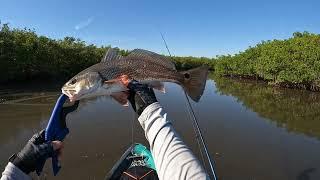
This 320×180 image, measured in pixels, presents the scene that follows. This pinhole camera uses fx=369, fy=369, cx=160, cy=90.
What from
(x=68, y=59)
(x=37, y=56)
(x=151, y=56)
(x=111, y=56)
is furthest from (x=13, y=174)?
(x=68, y=59)

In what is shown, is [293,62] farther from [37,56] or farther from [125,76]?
[125,76]

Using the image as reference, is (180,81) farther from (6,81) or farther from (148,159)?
(6,81)

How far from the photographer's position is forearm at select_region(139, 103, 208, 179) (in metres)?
1.52

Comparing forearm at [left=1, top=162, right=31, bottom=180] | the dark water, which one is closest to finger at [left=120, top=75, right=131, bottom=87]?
forearm at [left=1, top=162, right=31, bottom=180]

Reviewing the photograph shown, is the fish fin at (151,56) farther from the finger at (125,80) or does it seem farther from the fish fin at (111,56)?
the finger at (125,80)

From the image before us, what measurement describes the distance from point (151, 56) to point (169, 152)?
2.58 ft

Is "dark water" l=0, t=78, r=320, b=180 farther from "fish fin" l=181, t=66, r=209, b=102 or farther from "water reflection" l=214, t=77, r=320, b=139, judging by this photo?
"fish fin" l=181, t=66, r=209, b=102

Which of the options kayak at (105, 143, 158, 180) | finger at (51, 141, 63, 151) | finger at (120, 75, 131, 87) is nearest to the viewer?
finger at (120, 75, 131, 87)

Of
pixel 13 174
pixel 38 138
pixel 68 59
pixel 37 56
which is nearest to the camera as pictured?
pixel 13 174

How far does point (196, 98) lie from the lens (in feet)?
7.40

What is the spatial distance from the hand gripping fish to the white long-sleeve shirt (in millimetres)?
336

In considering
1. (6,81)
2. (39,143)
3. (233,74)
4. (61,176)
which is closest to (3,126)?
(61,176)

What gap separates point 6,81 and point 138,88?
24.3 m

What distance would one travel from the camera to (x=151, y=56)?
2.16 metres
